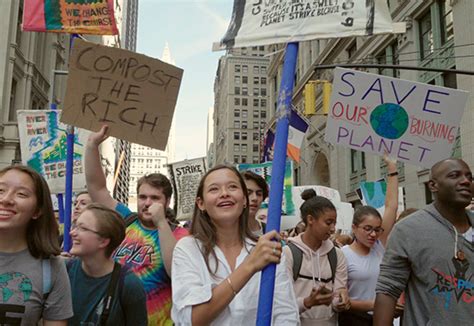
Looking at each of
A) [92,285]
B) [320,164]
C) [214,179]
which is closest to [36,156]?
[92,285]

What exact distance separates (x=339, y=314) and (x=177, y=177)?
628 centimetres

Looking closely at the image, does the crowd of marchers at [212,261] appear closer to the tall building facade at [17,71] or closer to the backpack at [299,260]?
the backpack at [299,260]

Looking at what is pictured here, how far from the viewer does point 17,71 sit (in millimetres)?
23578

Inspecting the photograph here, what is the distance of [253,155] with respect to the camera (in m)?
103

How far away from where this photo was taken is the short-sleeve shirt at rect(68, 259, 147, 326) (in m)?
2.68

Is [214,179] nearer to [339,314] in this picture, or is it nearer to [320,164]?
[339,314]

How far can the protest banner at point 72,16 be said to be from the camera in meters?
5.00

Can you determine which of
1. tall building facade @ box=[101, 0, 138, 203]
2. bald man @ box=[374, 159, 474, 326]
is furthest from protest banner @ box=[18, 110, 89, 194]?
bald man @ box=[374, 159, 474, 326]

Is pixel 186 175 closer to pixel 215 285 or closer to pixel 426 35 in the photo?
pixel 215 285

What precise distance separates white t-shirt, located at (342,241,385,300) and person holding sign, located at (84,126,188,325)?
5.12 ft

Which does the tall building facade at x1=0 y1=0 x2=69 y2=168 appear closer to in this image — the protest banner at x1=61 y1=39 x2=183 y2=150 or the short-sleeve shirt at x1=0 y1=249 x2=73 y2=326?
the protest banner at x1=61 y1=39 x2=183 y2=150


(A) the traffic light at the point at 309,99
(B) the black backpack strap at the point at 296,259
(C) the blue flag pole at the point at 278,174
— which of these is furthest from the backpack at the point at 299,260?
(A) the traffic light at the point at 309,99

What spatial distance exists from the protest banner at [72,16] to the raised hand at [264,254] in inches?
142

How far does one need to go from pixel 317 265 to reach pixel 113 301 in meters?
1.65
